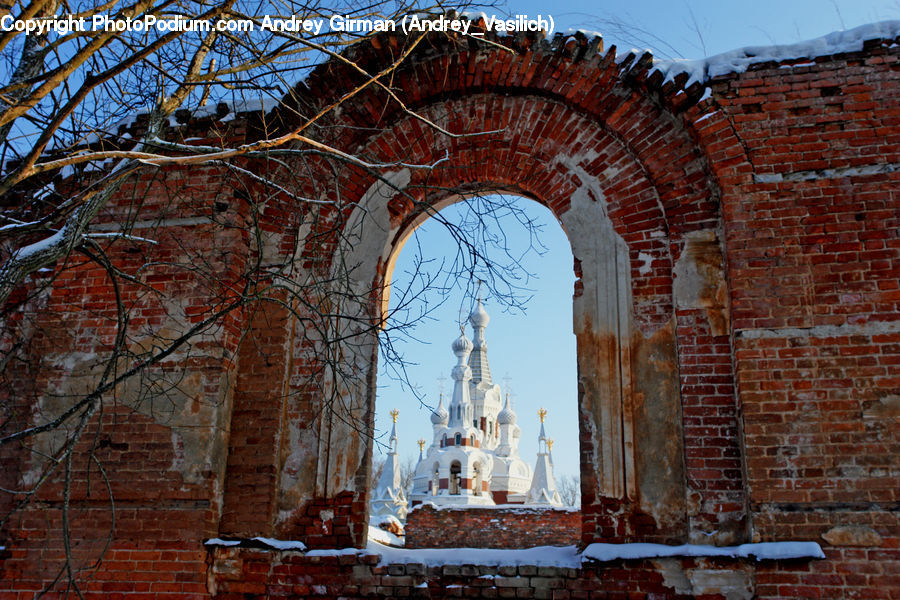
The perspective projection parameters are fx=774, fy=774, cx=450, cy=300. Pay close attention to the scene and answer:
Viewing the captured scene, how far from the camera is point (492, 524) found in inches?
645

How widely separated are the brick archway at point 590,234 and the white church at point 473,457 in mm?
20026

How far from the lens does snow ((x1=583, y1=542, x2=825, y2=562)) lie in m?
4.56

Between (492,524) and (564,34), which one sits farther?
(492,524)

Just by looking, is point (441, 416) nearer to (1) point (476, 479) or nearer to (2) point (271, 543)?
(1) point (476, 479)

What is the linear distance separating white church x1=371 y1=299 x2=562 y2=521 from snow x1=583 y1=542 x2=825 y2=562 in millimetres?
20392

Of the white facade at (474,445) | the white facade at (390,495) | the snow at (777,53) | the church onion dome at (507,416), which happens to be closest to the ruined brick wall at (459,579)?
the snow at (777,53)

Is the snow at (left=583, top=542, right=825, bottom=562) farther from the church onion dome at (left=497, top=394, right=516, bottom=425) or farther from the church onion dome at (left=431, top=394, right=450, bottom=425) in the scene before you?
the church onion dome at (left=497, top=394, right=516, bottom=425)

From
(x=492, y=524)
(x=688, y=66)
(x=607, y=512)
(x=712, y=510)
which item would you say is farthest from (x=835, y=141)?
(x=492, y=524)

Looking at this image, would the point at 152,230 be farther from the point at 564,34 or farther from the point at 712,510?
the point at 712,510

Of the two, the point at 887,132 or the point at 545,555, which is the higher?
the point at 887,132

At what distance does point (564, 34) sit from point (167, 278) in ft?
12.2

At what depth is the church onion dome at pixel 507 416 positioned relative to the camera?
42500mm

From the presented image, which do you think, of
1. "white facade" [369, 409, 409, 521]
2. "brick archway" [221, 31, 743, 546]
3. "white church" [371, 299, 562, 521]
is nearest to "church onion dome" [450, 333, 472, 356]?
"white church" [371, 299, 562, 521]

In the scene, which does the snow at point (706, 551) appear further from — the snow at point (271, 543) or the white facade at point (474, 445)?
the white facade at point (474, 445)
